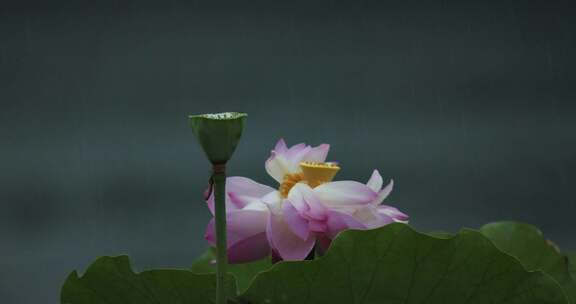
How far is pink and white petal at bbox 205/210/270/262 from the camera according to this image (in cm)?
45

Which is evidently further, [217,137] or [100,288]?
[100,288]

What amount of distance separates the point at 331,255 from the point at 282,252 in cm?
4

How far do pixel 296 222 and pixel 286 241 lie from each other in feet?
0.05

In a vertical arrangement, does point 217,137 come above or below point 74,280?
above

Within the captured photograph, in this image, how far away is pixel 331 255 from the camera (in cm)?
41

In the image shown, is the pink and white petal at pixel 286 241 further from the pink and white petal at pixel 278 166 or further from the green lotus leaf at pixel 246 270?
the green lotus leaf at pixel 246 270

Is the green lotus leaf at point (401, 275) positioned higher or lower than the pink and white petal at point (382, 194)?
lower

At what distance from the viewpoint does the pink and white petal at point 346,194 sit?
448 mm

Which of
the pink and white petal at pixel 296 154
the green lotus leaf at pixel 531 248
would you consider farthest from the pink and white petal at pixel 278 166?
the green lotus leaf at pixel 531 248

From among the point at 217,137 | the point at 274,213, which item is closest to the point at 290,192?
the point at 274,213

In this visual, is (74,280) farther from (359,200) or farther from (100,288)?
(359,200)

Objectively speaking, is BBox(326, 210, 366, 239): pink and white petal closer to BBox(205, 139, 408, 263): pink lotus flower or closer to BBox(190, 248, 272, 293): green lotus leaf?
BBox(205, 139, 408, 263): pink lotus flower

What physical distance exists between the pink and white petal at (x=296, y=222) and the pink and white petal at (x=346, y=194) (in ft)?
0.07

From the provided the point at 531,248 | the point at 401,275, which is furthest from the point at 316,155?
the point at 531,248
